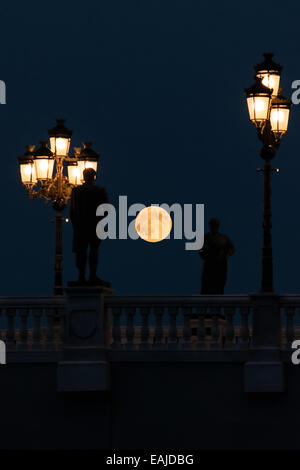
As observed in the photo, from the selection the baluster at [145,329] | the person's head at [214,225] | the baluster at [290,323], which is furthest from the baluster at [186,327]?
the person's head at [214,225]

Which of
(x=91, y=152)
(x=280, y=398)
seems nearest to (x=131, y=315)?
(x=280, y=398)

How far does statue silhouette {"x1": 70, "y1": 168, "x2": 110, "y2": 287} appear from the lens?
26.8m

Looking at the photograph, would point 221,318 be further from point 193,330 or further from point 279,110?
point 279,110

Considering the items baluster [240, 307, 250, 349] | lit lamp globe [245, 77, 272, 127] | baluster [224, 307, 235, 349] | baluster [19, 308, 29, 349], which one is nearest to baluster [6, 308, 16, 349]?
baluster [19, 308, 29, 349]

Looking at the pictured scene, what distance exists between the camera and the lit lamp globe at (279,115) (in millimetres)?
27688

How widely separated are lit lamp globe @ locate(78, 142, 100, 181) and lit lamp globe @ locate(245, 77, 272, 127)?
6320mm

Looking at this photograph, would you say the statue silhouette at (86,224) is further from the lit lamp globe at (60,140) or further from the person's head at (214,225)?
the lit lamp globe at (60,140)

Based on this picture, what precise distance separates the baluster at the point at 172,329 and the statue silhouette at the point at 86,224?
50.1 inches

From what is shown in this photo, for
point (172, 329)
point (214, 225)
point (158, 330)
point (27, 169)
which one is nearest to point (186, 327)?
point (172, 329)

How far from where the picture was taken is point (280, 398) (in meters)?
26.5

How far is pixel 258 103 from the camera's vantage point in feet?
88.1

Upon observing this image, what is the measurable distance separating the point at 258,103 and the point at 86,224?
3476 millimetres
